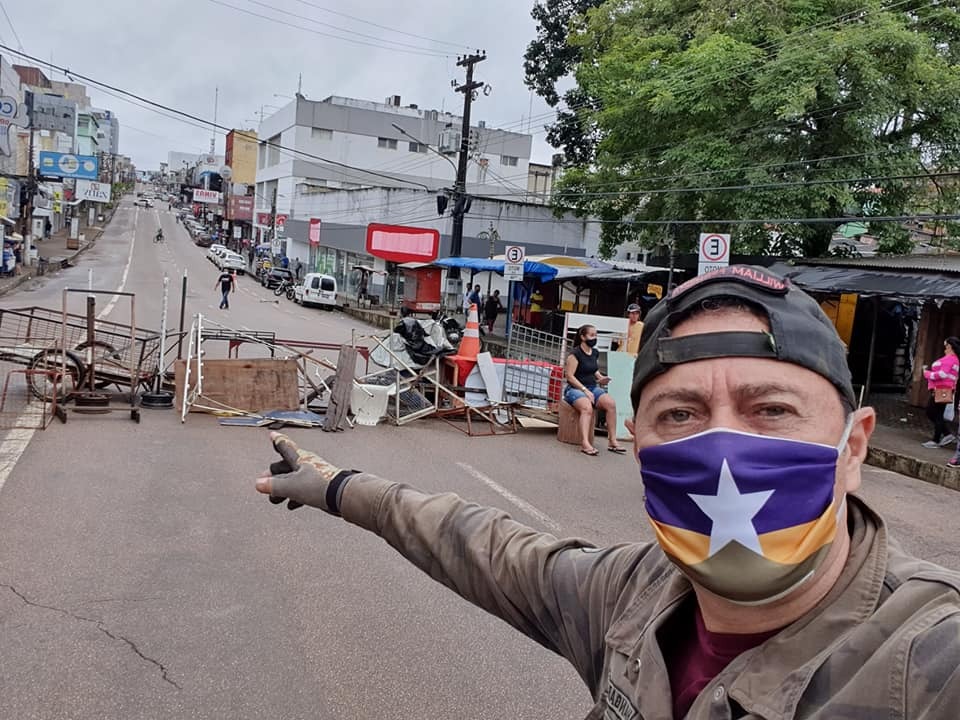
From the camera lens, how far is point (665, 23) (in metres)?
24.1

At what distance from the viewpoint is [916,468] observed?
11.0 meters

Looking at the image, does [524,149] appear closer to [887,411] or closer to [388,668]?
[887,411]

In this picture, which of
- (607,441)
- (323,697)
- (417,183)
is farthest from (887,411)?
(417,183)

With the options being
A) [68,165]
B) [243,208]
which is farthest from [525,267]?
[243,208]

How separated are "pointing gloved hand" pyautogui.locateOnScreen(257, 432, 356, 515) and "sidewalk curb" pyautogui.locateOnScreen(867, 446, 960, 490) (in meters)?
10.2

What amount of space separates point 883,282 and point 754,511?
47.4ft

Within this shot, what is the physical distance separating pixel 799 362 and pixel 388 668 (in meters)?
3.42

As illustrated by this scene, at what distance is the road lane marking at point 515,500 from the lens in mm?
7105

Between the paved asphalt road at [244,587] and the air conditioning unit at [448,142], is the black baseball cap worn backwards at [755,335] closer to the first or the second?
the paved asphalt road at [244,587]

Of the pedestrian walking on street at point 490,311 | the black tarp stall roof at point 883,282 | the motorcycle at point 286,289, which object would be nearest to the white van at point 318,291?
the motorcycle at point 286,289

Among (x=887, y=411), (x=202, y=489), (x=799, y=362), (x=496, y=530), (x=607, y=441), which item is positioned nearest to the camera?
(x=799, y=362)

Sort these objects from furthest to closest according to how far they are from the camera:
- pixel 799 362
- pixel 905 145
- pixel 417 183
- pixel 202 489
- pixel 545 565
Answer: pixel 417 183
pixel 905 145
pixel 202 489
pixel 545 565
pixel 799 362

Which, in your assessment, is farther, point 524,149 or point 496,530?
point 524,149

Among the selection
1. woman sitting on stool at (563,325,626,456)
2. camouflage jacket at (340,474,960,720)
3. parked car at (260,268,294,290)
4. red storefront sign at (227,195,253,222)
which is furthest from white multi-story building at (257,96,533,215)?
camouflage jacket at (340,474,960,720)
